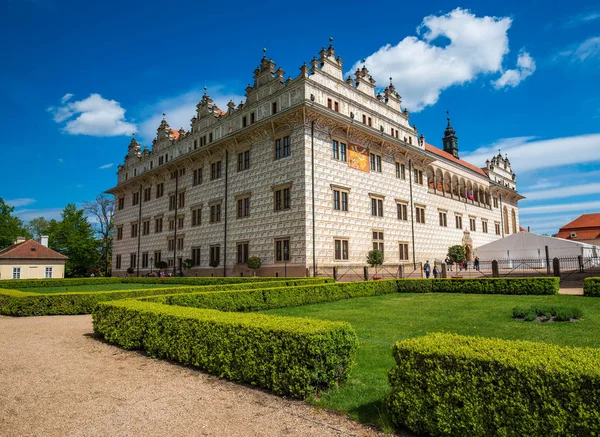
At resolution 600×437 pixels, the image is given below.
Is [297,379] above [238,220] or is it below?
below

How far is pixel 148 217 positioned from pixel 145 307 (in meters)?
37.3

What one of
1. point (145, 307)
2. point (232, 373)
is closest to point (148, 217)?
point (145, 307)

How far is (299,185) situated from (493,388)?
23067mm

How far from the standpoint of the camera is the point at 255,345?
19.2ft

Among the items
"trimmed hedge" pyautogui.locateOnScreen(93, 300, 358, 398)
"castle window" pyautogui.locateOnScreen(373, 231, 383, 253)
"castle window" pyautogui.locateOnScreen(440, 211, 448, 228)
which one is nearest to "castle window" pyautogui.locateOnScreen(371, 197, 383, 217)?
"castle window" pyautogui.locateOnScreen(373, 231, 383, 253)

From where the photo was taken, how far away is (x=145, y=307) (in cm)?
880

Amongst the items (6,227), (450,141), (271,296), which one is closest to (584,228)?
(450,141)

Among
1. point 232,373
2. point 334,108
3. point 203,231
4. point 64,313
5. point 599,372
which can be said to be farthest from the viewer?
point 203,231

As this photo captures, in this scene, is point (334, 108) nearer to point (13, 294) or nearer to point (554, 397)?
point (13, 294)

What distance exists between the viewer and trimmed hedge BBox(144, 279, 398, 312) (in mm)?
12579

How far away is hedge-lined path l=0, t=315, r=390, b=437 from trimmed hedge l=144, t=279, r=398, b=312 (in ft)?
14.8

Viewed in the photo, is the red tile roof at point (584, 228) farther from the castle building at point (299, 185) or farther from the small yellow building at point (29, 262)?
the small yellow building at point (29, 262)

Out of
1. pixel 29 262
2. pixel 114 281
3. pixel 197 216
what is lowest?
pixel 114 281

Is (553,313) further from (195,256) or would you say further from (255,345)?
(195,256)
